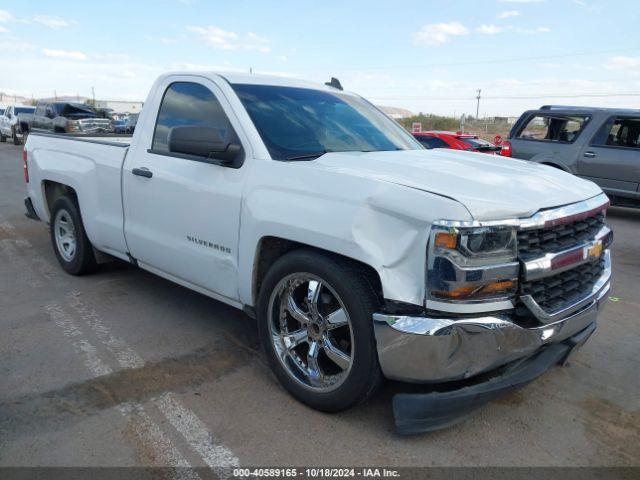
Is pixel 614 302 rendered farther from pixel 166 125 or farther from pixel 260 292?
pixel 166 125

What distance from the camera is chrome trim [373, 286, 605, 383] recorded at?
2447 millimetres

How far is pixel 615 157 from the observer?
9484 mm

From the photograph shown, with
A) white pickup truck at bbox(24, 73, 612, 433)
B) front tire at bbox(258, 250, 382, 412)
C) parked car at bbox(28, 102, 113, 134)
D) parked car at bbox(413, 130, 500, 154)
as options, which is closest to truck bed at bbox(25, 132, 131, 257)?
white pickup truck at bbox(24, 73, 612, 433)

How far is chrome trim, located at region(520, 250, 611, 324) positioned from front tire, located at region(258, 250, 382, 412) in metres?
0.74

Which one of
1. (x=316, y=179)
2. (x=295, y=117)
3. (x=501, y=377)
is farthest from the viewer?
(x=295, y=117)

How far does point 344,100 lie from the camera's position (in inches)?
169

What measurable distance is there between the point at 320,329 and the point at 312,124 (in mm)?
1483

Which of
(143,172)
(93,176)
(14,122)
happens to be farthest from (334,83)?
(14,122)

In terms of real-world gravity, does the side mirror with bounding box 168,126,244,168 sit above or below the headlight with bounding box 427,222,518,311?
above

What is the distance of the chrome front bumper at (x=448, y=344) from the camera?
245 cm

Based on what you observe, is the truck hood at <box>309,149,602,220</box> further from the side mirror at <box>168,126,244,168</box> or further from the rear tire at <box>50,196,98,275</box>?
the rear tire at <box>50,196,98,275</box>

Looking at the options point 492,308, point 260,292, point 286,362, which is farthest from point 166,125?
point 492,308

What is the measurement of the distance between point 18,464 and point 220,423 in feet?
3.18

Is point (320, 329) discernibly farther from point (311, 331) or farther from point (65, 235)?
point (65, 235)
